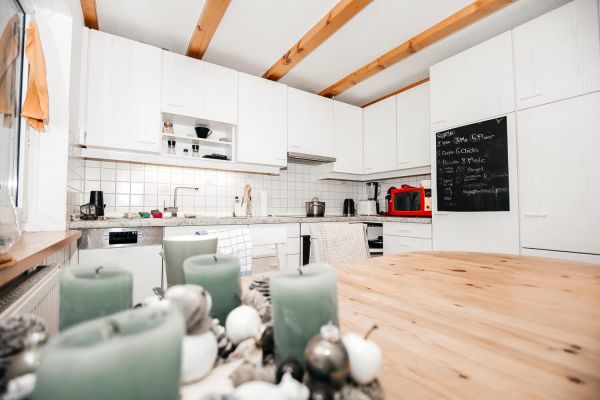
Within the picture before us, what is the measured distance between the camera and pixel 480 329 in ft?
1.79

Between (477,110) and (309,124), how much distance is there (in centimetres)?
171

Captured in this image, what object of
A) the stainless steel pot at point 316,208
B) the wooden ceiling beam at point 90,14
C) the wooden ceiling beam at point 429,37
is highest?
the wooden ceiling beam at point 90,14

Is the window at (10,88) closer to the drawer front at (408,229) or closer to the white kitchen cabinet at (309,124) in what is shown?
the white kitchen cabinet at (309,124)

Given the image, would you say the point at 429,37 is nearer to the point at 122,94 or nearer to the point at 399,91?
the point at 399,91

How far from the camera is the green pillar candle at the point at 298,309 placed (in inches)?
14.9

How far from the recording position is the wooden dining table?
0.38 metres

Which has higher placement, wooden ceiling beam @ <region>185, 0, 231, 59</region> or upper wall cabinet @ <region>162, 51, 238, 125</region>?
Result: wooden ceiling beam @ <region>185, 0, 231, 59</region>

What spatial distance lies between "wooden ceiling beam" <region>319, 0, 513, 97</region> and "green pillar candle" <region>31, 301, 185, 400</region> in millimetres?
2678

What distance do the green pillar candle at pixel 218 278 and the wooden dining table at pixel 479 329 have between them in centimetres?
15

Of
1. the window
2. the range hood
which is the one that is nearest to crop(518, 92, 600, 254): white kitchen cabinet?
the range hood

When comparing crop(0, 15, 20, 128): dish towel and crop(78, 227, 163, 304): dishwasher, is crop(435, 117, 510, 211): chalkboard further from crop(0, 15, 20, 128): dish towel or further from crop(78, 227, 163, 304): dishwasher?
crop(0, 15, 20, 128): dish towel

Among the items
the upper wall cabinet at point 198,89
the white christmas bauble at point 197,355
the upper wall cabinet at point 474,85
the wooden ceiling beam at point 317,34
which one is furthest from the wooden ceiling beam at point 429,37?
the white christmas bauble at point 197,355

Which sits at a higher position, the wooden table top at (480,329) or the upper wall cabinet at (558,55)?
the upper wall cabinet at (558,55)

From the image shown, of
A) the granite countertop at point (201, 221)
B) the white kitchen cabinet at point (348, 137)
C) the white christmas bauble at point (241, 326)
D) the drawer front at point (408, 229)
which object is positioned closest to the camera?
the white christmas bauble at point (241, 326)
